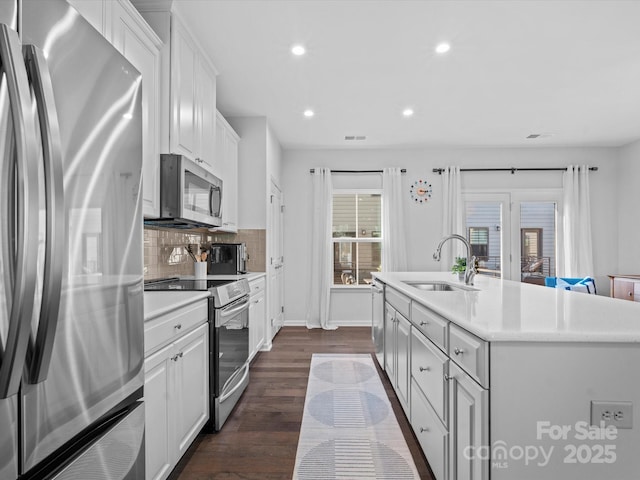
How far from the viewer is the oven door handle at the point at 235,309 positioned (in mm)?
2299

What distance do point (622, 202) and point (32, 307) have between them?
6.80 m

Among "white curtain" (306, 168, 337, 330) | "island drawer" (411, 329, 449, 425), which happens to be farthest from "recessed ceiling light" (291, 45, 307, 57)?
"white curtain" (306, 168, 337, 330)

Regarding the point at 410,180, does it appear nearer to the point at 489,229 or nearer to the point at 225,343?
the point at 489,229

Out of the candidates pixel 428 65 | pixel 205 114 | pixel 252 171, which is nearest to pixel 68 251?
pixel 205 114

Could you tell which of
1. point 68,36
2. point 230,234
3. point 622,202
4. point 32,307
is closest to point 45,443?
point 32,307

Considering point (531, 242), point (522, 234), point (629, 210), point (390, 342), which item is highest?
point (629, 210)

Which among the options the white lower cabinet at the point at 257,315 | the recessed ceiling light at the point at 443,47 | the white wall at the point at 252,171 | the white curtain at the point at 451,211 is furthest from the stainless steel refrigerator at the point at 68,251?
the white curtain at the point at 451,211

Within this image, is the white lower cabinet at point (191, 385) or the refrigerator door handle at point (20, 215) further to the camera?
the white lower cabinet at point (191, 385)

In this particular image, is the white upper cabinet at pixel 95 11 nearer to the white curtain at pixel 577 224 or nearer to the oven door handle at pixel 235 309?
the oven door handle at pixel 235 309

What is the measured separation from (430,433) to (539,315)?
2.53 feet

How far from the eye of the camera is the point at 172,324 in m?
1.68

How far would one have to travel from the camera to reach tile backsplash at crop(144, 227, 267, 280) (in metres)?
2.81

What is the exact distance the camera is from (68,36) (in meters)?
0.85

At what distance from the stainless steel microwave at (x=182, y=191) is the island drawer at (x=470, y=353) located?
172 centimetres
